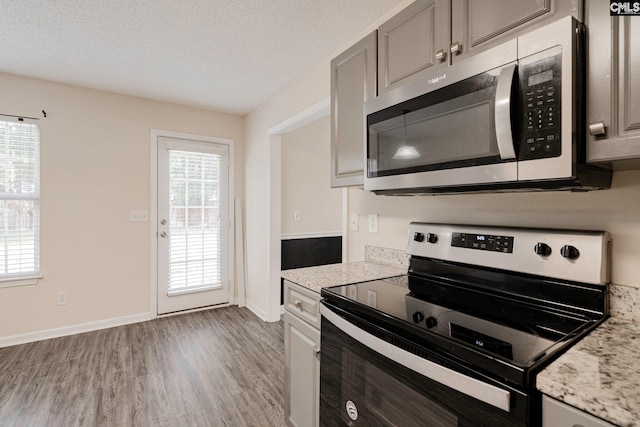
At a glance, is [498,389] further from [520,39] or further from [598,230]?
[520,39]

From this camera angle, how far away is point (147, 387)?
2.16 meters

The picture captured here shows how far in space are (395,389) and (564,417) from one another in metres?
0.44

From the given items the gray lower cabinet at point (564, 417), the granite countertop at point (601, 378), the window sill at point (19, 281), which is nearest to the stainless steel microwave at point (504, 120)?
the granite countertop at point (601, 378)

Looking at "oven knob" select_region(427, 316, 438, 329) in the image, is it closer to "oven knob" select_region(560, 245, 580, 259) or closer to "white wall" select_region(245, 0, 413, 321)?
"oven knob" select_region(560, 245, 580, 259)

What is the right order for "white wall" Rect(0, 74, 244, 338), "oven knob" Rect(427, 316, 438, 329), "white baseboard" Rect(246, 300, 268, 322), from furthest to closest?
1. "white baseboard" Rect(246, 300, 268, 322)
2. "white wall" Rect(0, 74, 244, 338)
3. "oven knob" Rect(427, 316, 438, 329)

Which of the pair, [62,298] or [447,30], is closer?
[447,30]

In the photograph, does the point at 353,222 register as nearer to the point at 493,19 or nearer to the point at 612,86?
the point at 493,19

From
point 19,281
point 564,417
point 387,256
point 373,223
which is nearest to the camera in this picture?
point 564,417

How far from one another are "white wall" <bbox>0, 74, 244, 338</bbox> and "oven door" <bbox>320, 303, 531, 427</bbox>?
2.91 meters

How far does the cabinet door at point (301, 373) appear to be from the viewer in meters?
1.43

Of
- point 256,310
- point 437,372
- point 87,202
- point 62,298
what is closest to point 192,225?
point 87,202

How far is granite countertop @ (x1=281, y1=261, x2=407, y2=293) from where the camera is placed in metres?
1.49

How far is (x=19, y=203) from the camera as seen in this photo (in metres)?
2.85

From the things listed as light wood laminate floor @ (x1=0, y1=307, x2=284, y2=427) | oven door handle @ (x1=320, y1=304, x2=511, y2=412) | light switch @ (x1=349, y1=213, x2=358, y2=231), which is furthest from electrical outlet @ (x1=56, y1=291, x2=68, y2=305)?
oven door handle @ (x1=320, y1=304, x2=511, y2=412)
